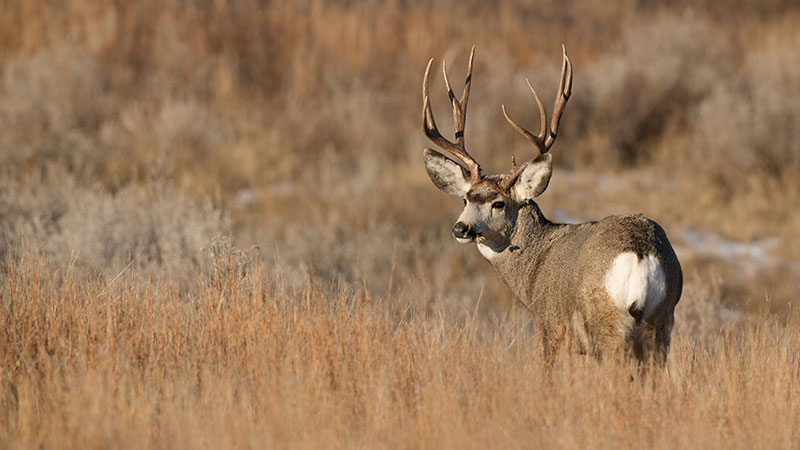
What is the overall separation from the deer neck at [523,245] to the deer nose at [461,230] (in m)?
0.56

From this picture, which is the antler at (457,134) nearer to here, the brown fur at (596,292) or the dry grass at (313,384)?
the brown fur at (596,292)

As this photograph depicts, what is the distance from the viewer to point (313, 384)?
16.0ft

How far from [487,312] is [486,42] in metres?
8.02

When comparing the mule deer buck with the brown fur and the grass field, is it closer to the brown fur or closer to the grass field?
the brown fur

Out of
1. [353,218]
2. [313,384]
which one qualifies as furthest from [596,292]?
[353,218]

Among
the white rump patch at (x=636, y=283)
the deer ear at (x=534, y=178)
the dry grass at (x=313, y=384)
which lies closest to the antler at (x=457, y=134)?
the deer ear at (x=534, y=178)

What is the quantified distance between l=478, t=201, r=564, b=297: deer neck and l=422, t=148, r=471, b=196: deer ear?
0.39 m

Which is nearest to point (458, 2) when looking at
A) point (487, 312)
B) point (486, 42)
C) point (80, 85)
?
point (486, 42)

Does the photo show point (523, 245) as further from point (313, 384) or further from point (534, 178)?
point (313, 384)

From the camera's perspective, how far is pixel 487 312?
996 centimetres

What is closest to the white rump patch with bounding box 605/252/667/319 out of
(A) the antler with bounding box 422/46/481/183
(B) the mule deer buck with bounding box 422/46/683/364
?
(B) the mule deer buck with bounding box 422/46/683/364

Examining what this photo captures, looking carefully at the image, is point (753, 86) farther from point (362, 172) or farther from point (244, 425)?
point (244, 425)

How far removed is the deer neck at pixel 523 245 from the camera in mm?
6363

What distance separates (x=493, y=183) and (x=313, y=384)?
195 centimetres
